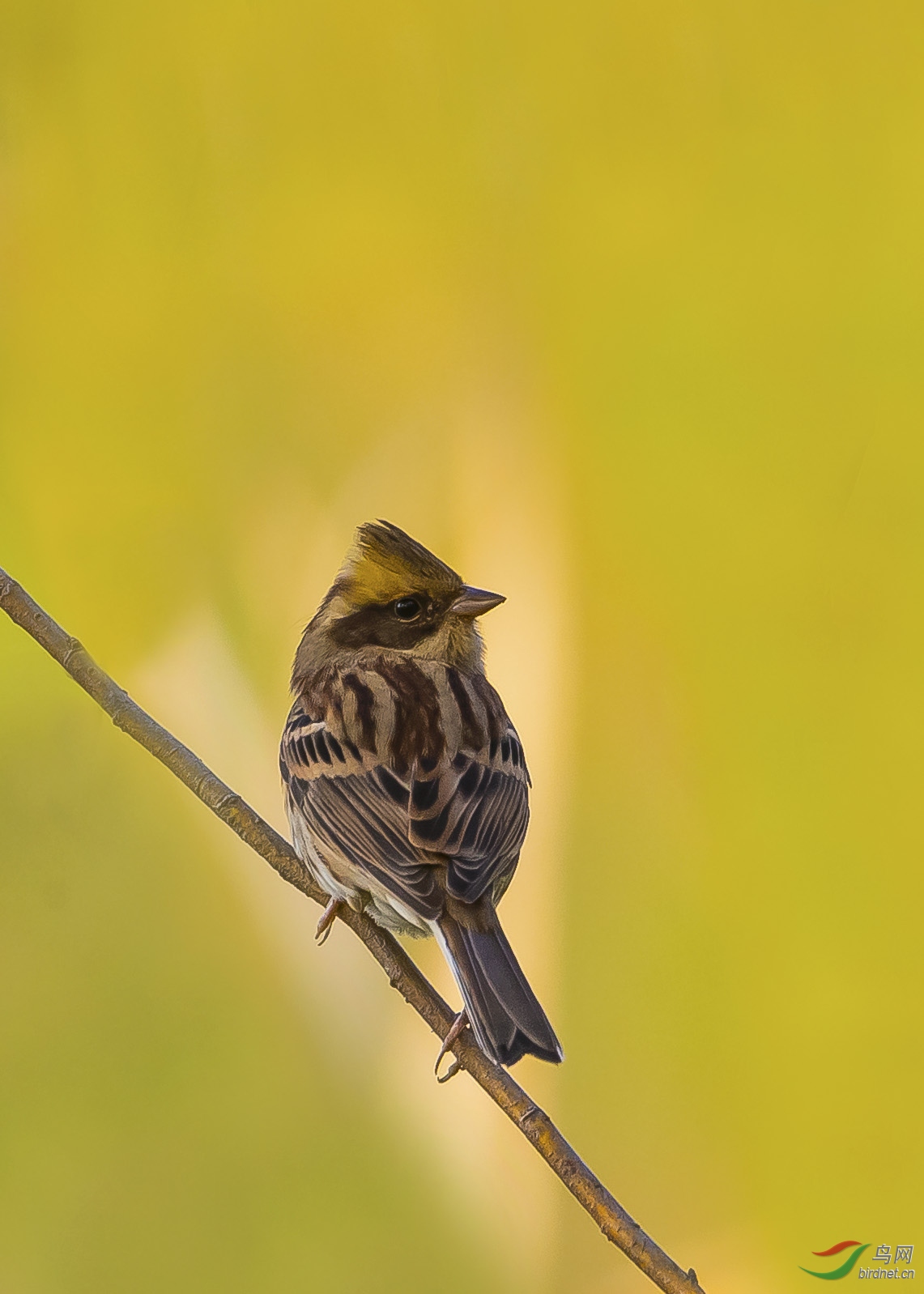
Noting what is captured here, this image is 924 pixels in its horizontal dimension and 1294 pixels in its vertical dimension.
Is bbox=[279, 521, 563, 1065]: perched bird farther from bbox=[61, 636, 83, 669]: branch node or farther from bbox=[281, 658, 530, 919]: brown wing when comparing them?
bbox=[61, 636, 83, 669]: branch node

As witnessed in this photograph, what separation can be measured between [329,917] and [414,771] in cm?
16

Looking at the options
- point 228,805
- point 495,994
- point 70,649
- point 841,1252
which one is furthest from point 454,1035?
point 841,1252

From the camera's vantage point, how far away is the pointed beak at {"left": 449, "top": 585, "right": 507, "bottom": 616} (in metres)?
1.13

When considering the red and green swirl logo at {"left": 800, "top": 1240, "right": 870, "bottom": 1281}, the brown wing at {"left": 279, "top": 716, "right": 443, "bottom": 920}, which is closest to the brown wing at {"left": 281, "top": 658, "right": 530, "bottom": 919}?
the brown wing at {"left": 279, "top": 716, "right": 443, "bottom": 920}

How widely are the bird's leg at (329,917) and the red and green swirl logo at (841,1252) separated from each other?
2.20ft

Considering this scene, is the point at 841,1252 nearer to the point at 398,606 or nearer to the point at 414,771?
the point at 414,771

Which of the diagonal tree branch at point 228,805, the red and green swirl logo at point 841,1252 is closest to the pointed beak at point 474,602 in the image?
the diagonal tree branch at point 228,805

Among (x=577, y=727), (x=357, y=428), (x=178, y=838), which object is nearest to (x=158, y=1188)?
(x=178, y=838)

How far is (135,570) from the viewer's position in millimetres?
1520

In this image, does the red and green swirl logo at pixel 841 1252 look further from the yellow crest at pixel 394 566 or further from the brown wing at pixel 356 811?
the yellow crest at pixel 394 566

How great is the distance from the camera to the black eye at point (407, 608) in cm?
121

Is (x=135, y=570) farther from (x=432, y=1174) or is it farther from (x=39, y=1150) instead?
(x=432, y=1174)

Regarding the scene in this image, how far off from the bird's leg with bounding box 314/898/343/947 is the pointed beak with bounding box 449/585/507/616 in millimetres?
291

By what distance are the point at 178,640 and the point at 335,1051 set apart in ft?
1.73
